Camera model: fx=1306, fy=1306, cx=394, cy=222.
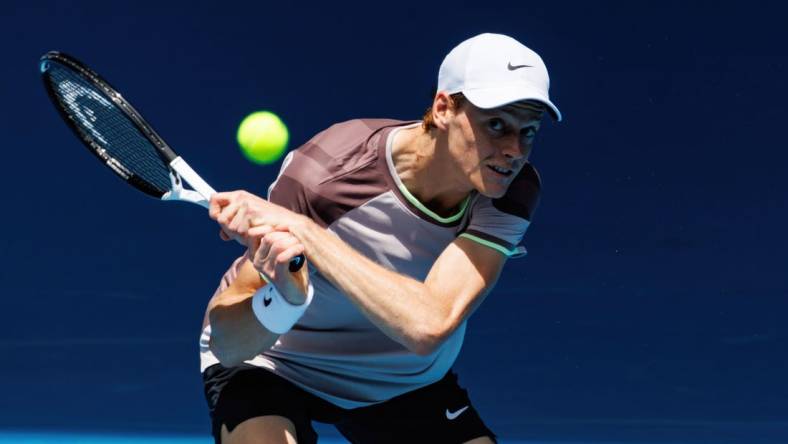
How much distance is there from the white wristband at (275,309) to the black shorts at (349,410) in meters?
0.31

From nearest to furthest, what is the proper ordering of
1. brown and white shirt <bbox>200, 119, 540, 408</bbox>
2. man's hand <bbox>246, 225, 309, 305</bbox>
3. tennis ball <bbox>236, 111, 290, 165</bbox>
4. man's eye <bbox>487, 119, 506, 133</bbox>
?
man's hand <bbox>246, 225, 309, 305</bbox>
man's eye <bbox>487, 119, 506, 133</bbox>
brown and white shirt <bbox>200, 119, 540, 408</bbox>
tennis ball <bbox>236, 111, 290, 165</bbox>

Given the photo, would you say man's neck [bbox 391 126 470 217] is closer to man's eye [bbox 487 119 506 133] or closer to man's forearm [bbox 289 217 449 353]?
man's eye [bbox 487 119 506 133]

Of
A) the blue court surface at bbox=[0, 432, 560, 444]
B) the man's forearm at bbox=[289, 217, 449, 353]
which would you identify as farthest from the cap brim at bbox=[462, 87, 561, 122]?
the blue court surface at bbox=[0, 432, 560, 444]

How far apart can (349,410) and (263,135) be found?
386 cm

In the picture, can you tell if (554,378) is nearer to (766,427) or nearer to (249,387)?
(766,427)

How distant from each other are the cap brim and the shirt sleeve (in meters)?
0.28

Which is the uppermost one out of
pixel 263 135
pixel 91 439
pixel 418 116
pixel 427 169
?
pixel 418 116

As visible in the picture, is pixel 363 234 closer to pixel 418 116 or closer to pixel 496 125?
pixel 496 125

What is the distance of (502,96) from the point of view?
2.85 meters

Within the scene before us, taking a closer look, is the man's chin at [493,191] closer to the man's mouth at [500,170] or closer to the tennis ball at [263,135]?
the man's mouth at [500,170]

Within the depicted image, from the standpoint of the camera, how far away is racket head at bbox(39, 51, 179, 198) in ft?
10.6

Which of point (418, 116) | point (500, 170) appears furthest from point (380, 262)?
point (418, 116)

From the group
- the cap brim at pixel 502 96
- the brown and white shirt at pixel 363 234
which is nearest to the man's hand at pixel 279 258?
the brown and white shirt at pixel 363 234

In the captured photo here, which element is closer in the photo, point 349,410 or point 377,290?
point 377,290
